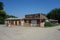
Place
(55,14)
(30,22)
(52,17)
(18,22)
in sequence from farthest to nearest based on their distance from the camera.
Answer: (52,17)
(55,14)
(18,22)
(30,22)

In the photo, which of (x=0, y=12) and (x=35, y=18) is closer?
(x=35, y=18)

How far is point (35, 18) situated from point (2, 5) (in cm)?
3409

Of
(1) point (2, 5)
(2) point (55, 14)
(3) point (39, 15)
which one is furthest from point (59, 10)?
(3) point (39, 15)

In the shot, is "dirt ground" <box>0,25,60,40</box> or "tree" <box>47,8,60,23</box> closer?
"dirt ground" <box>0,25,60,40</box>

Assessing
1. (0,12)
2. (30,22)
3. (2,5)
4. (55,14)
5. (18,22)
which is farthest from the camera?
(55,14)

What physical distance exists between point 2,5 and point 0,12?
28.5 feet

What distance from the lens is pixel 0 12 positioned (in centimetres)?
6481

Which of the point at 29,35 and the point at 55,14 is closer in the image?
the point at 29,35

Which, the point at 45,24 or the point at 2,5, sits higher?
the point at 2,5

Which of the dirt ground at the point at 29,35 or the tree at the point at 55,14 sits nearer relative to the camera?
the dirt ground at the point at 29,35

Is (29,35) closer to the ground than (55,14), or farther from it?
closer to the ground

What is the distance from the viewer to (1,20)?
216 ft

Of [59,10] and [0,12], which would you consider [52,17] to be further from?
[0,12]

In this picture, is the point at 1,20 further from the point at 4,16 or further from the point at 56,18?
the point at 56,18
